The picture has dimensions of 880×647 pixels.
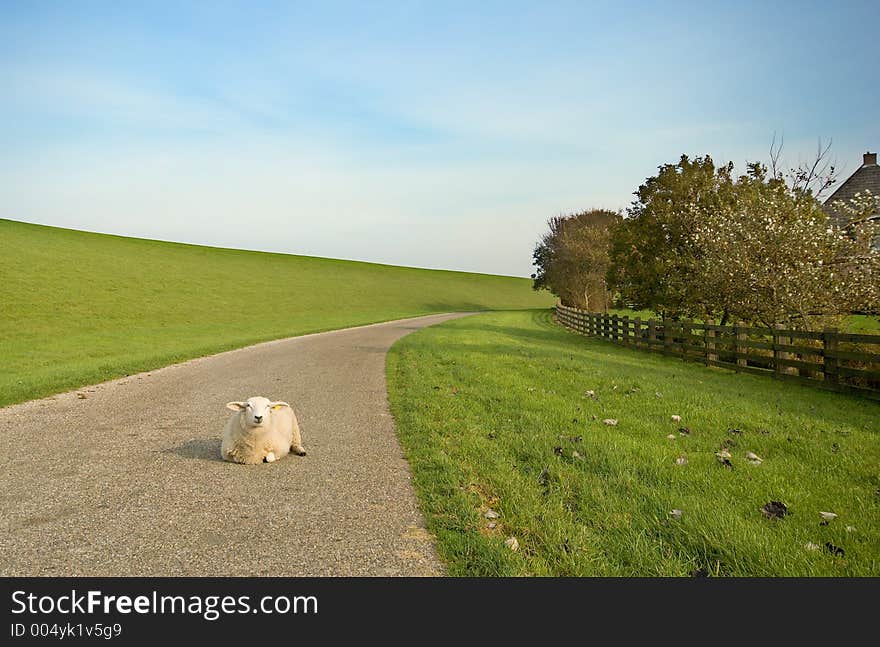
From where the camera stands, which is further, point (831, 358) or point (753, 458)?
point (831, 358)

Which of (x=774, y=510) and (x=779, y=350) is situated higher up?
(x=779, y=350)

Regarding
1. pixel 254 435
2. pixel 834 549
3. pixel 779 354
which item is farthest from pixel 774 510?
pixel 779 354

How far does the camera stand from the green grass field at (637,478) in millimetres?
4086

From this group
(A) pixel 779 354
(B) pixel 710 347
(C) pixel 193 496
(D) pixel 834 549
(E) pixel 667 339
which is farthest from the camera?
(E) pixel 667 339

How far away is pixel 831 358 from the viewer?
13.3m

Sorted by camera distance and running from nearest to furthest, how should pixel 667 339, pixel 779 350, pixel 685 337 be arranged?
pixel 779 350 < pixel 685 337 < pixel 667 339

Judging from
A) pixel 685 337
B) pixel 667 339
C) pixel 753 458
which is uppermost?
pixel 685 337

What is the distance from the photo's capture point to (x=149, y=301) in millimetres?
44188

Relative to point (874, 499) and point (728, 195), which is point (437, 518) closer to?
point (874, 499)

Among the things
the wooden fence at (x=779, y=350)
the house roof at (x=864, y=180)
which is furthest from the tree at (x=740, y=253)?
the house roof at (x=864, y=180)

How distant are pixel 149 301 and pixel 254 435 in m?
43.0

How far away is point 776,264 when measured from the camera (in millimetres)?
17469

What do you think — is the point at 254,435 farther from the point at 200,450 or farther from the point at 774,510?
the point at 774,510

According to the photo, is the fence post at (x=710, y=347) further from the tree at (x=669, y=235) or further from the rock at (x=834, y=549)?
the rock at (x=834, y=549)
